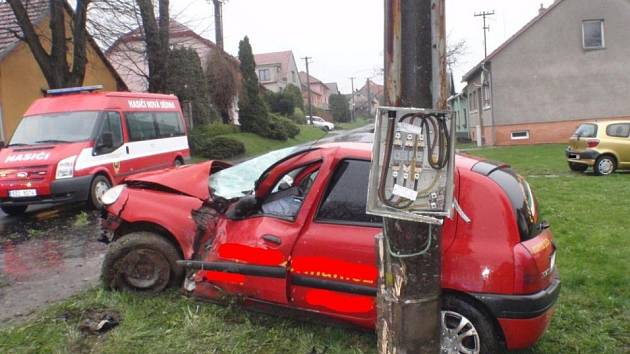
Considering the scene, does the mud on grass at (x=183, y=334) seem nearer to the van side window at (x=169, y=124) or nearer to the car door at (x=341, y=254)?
the car door at (x=341, y=254)

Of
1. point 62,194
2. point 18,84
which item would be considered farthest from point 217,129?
point 62,194

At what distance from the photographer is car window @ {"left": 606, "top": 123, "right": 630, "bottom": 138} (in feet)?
48.2

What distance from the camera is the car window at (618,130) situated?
14680mm

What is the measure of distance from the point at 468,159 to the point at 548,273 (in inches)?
37.9

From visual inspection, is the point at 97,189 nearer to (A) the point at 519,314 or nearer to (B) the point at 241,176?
(B) the point at 241,176

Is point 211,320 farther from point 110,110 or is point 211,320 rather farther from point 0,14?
point 0,14

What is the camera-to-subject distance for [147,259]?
500cm

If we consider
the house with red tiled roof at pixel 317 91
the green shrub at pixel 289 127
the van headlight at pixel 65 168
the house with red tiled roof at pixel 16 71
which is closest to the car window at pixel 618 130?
the van headlight at pixel 65 168

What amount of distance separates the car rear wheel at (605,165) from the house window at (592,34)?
17.4 metres

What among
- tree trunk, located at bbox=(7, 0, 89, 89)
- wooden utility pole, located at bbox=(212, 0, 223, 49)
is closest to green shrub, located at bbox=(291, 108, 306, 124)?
wooden utility pole, located at bbox=(212, 0, 223, 49)

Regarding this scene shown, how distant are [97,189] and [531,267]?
29.3ft

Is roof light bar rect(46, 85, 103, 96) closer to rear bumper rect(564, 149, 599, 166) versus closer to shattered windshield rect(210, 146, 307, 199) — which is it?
shattered windshield rect(210, 146, 307, 199)

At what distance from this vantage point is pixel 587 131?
15125mm

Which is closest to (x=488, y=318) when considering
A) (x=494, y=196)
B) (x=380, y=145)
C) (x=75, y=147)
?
(x=494, y=196)
